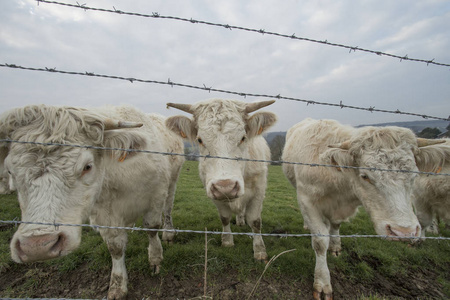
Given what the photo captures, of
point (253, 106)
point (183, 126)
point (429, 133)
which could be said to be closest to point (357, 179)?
point (253, 106)

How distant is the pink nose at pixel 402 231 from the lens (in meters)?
2.10

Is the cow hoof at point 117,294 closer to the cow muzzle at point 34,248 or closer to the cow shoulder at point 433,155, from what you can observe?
the cow muzzle at point 34,248

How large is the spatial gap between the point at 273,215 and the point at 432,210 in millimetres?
3312

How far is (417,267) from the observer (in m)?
3.75

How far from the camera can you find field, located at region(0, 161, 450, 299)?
2990mm

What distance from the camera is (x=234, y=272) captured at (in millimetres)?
3283

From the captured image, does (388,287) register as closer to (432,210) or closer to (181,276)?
(432,210)

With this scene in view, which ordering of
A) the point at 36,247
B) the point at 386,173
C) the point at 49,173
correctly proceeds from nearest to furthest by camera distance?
1. the point at 36,247
2. the point at 49,173
3. the point at 386,173

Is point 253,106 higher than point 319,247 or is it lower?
higher

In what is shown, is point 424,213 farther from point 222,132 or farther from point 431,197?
point 222,132

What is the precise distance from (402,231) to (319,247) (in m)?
1.21

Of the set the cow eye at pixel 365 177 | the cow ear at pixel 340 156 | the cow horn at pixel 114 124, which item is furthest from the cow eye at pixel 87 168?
the cow eye at pixel 365 177

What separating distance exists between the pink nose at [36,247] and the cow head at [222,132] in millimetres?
1373

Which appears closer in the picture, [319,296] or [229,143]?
[229,143]
